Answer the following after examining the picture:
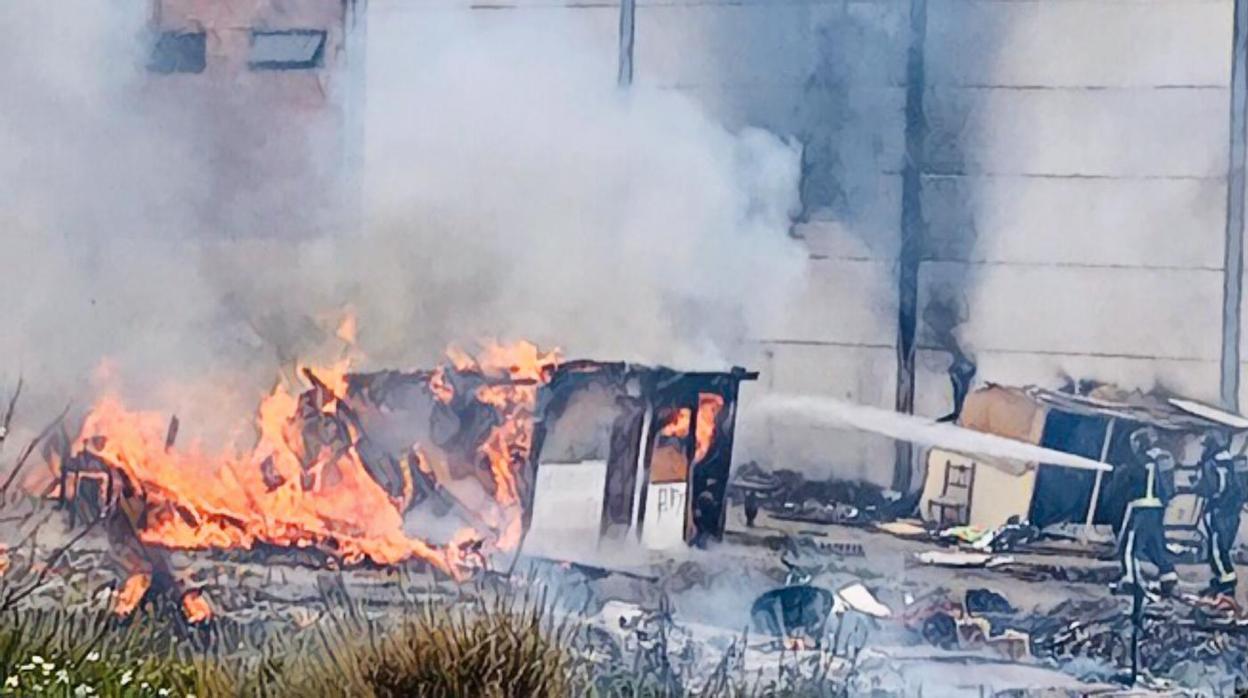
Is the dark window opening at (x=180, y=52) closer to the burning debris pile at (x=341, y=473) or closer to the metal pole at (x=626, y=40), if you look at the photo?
the burning debris pile at (x=341, y=473)

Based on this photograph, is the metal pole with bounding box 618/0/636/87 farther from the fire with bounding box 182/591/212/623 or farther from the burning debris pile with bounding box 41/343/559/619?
the fire with bounding box 182/591/212/623

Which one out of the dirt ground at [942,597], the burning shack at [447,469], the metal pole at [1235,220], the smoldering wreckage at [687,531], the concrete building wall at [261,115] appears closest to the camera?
the dirt ground at [942,597]

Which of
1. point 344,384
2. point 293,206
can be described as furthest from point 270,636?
point 293,206

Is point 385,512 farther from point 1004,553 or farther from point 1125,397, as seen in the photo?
point 1125,397

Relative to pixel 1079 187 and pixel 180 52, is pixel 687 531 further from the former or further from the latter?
pixel 180 52

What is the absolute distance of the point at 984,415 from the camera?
6.45m

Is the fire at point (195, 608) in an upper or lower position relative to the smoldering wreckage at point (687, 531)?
lower

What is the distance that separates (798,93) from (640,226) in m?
0.82

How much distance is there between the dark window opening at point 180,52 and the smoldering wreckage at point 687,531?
1.41m

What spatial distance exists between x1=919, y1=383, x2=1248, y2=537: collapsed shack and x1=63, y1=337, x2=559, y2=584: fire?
1667 mm

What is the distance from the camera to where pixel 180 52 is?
6949 mm

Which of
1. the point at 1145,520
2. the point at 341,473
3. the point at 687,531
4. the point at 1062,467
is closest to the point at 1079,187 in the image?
the point at 1062,467

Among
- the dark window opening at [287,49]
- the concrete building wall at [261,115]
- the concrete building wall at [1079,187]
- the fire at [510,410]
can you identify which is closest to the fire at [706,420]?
the fire at [510,410]

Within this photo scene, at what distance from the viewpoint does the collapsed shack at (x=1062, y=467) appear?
629 centimetres
